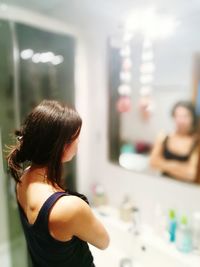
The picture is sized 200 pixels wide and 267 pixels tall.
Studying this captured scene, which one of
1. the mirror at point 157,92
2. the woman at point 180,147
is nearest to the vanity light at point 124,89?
the mirror at point 157,92

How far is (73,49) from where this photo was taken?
175 centimetres

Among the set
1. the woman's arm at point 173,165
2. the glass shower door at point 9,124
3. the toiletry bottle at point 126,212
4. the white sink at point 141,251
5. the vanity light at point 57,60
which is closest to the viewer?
the glass shower door at point 9,124

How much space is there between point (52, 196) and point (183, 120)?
0.95 meters

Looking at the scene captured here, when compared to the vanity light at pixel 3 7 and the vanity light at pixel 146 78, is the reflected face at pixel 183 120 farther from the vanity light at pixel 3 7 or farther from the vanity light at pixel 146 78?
the vanity light at pixel 3 7

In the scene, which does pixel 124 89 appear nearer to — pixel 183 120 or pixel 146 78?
pixel 146 78

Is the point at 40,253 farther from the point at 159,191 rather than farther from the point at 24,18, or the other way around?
the point at 24,18

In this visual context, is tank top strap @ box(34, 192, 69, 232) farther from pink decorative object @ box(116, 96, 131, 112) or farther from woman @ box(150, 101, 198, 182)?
pink decorative object @ box(116, 96, 131, 112)

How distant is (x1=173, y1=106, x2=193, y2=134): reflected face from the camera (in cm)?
133

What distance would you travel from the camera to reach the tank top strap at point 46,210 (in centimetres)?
65

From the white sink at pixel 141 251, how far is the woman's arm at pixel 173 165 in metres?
0.39

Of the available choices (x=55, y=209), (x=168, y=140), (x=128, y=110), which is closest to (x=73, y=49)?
(x=128, y=110)

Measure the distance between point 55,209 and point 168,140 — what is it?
3.11ft

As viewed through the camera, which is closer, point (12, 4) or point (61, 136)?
point (61, 136)

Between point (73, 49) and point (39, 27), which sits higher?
point (39, 27)
